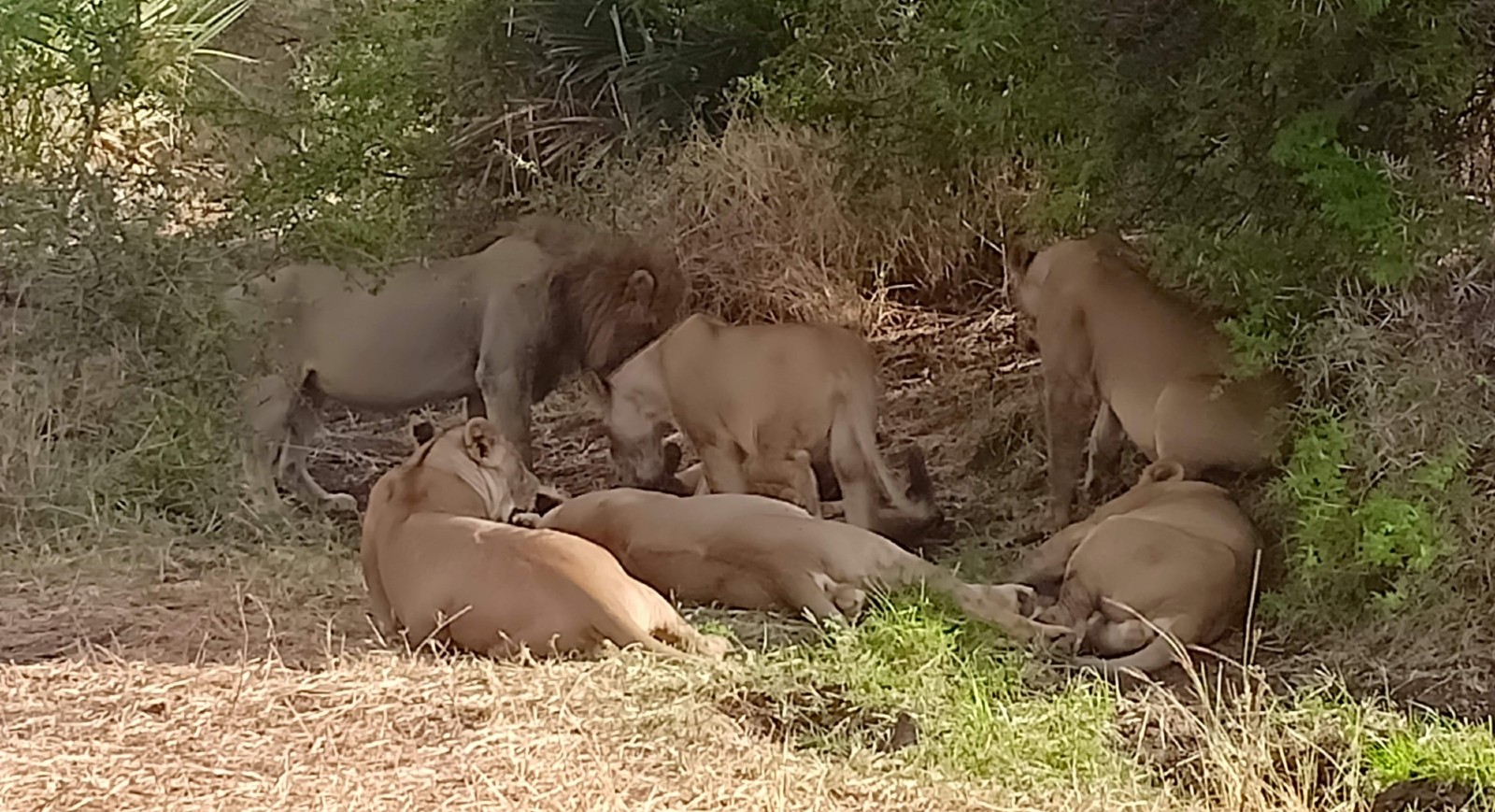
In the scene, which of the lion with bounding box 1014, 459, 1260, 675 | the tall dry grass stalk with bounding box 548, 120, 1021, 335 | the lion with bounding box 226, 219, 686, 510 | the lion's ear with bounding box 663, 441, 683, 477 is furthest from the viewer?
the tall dry grass stalk with bounding box 548, 120, 1021, 335

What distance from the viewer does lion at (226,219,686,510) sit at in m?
6.78

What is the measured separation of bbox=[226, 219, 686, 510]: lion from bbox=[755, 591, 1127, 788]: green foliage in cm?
261

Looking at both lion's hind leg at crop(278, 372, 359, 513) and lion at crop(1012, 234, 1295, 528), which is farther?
lion's hind leg at crop(278, 372, 359, 513)

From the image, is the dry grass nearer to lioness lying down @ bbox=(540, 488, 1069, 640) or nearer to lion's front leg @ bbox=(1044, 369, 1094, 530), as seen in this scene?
lioness lying down @ bbox=(540, 488, 1069, 640)

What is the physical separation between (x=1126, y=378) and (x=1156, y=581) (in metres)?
1.35

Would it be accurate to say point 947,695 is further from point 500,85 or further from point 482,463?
point 500,85

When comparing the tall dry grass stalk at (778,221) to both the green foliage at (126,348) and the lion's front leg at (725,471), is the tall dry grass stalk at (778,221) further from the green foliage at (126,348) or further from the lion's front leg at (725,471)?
the green foliage at (126,348)

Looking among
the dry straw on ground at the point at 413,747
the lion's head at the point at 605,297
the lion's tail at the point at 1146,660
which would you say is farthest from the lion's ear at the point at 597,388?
the lion's tail at the point at 1146,660

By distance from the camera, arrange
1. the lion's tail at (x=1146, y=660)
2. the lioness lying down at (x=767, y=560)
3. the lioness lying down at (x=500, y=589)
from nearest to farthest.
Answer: the lioness lying down at (x=500, y=589) < the lion's tail at (x=1146, y=660) < the lioness lying down at (x=767, y=560)

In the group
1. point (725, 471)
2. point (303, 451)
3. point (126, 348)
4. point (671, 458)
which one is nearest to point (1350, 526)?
point (725, 471)

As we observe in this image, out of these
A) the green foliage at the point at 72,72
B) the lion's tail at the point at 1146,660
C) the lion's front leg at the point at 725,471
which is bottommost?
the lion's front leg at the point at 725,471

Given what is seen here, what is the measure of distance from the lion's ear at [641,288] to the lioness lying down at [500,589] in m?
2.09

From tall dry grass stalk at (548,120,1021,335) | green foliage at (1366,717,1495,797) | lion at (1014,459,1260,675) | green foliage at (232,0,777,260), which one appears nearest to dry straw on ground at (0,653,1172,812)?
green foliage at (1366,717,1495,797)

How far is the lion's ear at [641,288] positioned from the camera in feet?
23.3
